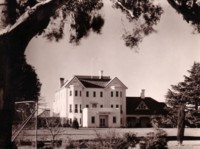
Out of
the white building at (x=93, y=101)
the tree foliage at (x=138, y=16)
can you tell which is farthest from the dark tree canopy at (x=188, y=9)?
the white building at (x=93, y=101)

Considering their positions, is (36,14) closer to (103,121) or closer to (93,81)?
(103,121)

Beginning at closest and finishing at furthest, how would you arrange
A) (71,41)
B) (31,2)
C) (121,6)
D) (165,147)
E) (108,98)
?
(31,2), (121,6), (71,41), (165,147), (108,98)

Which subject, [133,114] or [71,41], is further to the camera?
[133,114]

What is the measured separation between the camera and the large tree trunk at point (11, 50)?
7.41m

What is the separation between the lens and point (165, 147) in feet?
→ 55.5

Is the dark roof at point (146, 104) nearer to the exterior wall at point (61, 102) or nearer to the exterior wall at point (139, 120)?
the exterior wall at point (139, 120)

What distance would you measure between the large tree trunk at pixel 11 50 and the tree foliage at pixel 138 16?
7.72 feet

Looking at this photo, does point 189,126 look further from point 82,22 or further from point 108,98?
point 82,22

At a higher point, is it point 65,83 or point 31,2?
point 65,83

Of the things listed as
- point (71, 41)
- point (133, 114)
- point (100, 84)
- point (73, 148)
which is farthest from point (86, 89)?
point (71, 41)

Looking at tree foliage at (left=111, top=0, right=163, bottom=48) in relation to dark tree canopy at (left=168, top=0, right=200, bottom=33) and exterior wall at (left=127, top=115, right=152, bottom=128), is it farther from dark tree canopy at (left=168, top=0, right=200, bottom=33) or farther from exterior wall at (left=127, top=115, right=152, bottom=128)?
exterior wall at (left=127, top=115, right=152, bottom=128)

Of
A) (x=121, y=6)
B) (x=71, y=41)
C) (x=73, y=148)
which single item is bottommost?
(x=73, y=148)

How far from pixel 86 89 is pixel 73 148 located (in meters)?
51.6

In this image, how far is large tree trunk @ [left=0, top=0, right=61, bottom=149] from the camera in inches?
292
